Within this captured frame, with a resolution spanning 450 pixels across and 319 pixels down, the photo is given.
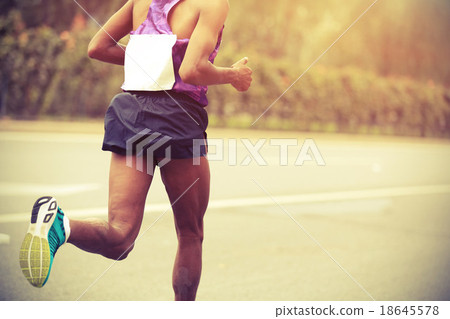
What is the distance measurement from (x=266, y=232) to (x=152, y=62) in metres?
3.65

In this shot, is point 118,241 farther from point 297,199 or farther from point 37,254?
point 297,199

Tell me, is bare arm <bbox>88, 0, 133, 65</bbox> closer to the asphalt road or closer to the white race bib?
the white race bib

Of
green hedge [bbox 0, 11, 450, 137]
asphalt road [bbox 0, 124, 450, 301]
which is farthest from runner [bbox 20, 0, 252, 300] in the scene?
green hedge [bbox 0, 11, 450, 137]

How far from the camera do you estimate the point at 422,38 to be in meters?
34.2

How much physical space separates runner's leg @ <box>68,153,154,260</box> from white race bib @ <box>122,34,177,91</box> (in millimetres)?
384

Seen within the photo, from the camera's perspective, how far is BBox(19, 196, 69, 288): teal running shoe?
8.69ft

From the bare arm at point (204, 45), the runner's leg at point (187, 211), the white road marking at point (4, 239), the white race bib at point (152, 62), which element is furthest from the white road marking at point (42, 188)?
the bare arm at point (204, 45)

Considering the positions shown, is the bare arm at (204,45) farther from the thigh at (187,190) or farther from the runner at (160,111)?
the thigh at (187,190)

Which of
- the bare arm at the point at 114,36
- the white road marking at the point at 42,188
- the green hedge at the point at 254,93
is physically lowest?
the white road marking at the point at 42,188

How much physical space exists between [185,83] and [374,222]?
4728 mm

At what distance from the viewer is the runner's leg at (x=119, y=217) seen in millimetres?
2895

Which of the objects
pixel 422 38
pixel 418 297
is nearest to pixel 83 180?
pixel 418 297

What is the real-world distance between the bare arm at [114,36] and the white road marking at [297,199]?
136 inches

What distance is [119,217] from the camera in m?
2.99
